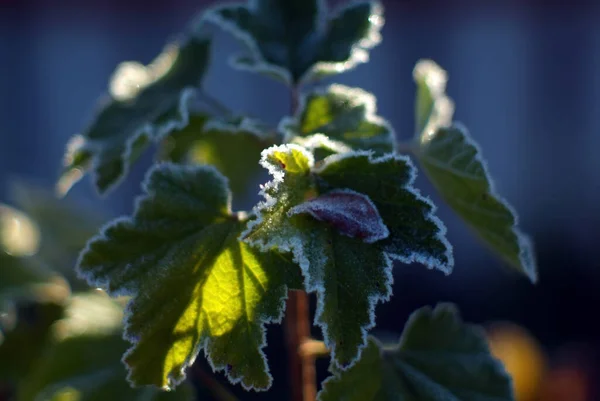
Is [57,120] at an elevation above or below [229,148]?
below

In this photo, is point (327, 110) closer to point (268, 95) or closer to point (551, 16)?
point (268, 95)

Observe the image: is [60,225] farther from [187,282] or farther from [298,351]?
[187,282]

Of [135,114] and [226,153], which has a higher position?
[135,114]

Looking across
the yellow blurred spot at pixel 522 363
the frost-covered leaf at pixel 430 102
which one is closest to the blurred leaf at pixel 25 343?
the frost-covered leaf at pixel 430 102

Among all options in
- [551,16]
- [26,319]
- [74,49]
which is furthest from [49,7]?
[26,319]

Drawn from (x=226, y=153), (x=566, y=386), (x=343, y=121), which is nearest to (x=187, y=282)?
(x=343, y=121)

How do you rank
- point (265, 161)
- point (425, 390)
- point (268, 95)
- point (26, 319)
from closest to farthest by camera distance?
point (265, 161) < point (425, 390) < point (26, 319) < point (268, 95)

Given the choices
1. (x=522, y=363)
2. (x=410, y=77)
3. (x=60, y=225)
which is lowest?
(x=522, y=363)
